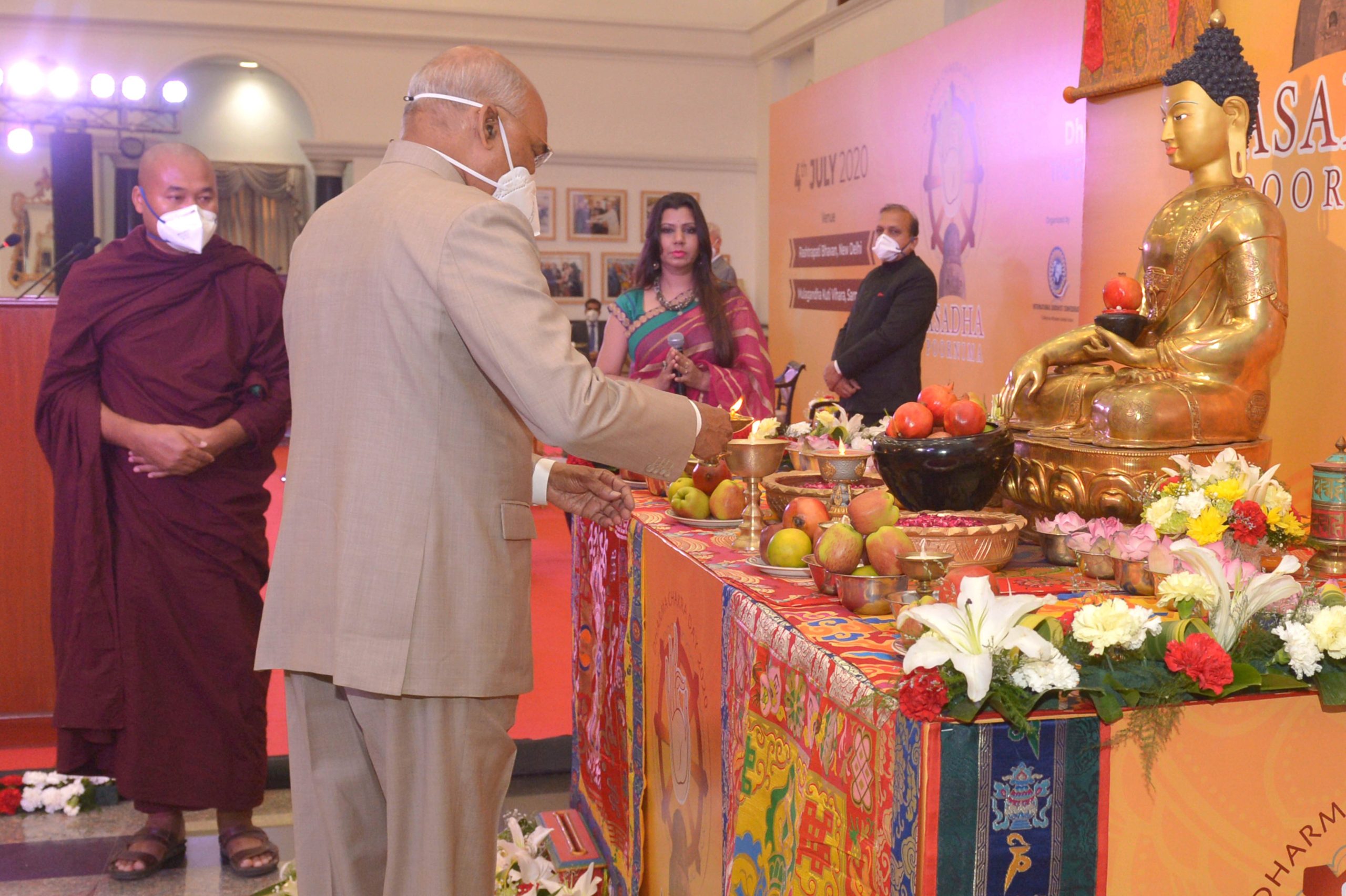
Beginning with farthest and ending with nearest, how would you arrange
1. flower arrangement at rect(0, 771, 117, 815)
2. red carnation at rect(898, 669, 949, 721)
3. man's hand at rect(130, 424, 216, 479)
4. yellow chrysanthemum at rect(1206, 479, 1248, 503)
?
flower arrangement at rect(0, 771, 117, 815), man's hand at rect(130, 424, 216, 479), yellow chrysanthemum at rect(1206, 479, 1248, 503), red carnation at rect(898, 669, 949, 721)

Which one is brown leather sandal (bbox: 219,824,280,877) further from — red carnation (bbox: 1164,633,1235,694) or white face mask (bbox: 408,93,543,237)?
red carnation (bbox: 1164,633,1235,694)

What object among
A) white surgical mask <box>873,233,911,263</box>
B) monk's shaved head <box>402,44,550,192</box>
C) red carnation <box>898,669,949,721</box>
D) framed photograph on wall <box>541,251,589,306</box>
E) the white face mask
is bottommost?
red carnation <box>898,669,949,721</box>

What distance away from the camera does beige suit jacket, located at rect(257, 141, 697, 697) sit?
68.6 inches

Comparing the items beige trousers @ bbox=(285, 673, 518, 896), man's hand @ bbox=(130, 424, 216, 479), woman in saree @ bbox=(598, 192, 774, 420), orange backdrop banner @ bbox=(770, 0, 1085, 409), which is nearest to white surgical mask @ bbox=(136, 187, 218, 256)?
man's hand @ bbox=(130, 424, 216, 479)

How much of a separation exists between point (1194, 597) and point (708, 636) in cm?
87

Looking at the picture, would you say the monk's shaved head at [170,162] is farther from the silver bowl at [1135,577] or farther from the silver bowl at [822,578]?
the silver bowl at [1135,577]

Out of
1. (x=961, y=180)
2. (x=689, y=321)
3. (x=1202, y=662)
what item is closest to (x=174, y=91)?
(x=961, y=180)

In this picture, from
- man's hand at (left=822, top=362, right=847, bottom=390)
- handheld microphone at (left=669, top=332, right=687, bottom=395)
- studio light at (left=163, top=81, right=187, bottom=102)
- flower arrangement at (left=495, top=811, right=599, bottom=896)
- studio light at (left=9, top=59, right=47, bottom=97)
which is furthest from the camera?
studio light at (left=163, top=81, right=187, bottom=102)

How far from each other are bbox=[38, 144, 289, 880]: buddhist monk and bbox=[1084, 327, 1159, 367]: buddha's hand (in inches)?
85.0

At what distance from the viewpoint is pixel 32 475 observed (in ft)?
13.9

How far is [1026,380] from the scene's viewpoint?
2.27 meters

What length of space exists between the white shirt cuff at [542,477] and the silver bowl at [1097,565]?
3.19 feet

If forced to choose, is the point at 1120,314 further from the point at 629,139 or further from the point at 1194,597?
the point at 629,139

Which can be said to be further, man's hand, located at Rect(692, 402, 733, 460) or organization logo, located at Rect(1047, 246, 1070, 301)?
organization logo, located at Rect(1047, 246, 1070, 301)
